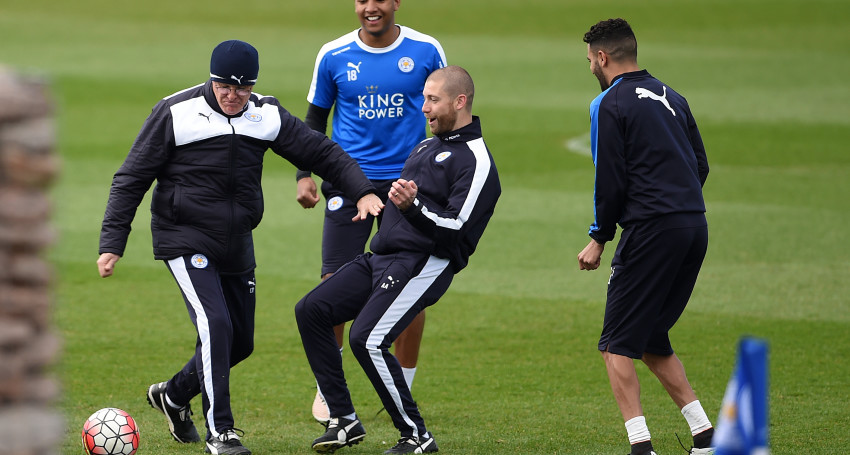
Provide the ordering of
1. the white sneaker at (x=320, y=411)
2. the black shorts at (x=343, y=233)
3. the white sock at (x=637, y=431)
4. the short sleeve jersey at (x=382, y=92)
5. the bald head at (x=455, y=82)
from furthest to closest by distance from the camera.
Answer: the short sleeve jersey at (x=382, y=92)
the black shorts at (x=343, y=233)
the white sneaker at (x=320, y=411)
the bald head at (x=455, y=82)
the white sock at (x=637, y=431)

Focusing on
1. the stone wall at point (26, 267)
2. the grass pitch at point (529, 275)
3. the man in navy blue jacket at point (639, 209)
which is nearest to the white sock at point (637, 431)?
the man in navy blue jacket at point (639, 209)

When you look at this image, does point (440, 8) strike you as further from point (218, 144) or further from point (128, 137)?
point (218, 144)

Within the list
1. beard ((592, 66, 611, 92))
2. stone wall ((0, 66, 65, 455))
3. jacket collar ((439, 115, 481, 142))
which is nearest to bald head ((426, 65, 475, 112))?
jacket collar ((439, 115, 481, 142))

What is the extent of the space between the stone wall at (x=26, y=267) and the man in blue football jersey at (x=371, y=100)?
13.8ft

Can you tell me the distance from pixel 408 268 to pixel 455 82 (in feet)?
3.52

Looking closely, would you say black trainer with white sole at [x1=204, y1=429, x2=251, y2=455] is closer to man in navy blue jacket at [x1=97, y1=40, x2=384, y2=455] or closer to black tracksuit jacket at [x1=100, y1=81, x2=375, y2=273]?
man in navy blue jacket at [x1=97, y1=40, x2=384, y2=455]

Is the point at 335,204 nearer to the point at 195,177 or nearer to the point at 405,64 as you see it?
the point at 405,64

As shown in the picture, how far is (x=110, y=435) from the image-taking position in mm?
6141

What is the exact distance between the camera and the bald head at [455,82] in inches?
257

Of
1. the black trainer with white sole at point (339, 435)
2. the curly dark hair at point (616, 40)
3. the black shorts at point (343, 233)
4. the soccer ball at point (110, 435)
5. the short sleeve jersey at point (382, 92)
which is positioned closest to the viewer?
the soccer ball at point (110, 435)

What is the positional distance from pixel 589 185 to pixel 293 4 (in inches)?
967

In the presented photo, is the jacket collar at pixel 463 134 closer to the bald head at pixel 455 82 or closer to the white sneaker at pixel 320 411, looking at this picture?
the bald head at pixel 455 82

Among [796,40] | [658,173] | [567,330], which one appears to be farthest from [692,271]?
[796,40]

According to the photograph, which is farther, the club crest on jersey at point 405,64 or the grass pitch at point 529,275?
the club crest on jersey at point 405,64
